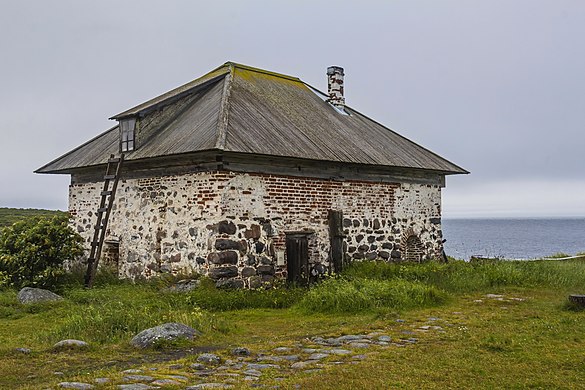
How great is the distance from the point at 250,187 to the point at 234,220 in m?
0.85

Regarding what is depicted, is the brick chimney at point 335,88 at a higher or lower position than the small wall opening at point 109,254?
higher

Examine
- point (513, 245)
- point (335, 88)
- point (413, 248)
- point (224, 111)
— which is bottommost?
point (513, 245)

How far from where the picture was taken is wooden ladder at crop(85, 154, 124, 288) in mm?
14539

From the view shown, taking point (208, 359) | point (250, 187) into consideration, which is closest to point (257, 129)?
point (250, 187)

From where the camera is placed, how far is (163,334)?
27.6 ft

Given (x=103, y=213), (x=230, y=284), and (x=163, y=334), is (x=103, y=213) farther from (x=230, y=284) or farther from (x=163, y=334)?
(x=163, y=334)

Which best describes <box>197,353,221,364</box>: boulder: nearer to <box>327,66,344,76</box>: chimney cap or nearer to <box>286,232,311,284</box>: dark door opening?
<box>286,232,311,284</box>: dark door opening

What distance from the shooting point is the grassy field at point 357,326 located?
262 inches

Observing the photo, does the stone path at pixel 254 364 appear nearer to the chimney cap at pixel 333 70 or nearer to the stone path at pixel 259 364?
the stone path at pixel 259 364

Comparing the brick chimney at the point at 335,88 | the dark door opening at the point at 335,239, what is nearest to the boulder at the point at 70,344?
the dark door opening at the point at 335,239

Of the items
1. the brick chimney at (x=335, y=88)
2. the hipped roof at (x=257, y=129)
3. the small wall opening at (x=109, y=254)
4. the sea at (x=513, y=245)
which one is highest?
the brick chimney at (x=335, y=88)

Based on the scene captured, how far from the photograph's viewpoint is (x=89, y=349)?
804cm

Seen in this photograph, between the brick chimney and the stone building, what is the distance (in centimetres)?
76

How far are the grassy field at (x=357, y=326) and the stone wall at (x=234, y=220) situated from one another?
77 cm
